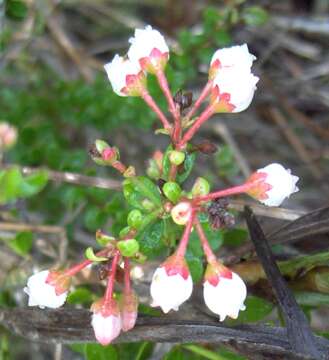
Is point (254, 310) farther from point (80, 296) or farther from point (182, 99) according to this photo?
point (182, 99)

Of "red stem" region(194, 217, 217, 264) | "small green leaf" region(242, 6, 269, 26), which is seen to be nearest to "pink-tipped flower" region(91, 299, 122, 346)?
"red stem" region(194, 217, 217, 264)

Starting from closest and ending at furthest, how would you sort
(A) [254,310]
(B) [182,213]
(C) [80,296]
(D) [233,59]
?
(B) [182,213] < (D) [233,59] < (A) [254,310] < (C) [80,296]

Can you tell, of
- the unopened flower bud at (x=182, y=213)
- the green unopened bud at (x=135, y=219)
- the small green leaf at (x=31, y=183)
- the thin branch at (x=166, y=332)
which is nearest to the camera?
the small green leaf at (x=31, y=183)

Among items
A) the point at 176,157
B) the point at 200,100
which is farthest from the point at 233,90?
the point at 176,157

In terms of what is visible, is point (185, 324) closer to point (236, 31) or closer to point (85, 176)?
point (85, 176)

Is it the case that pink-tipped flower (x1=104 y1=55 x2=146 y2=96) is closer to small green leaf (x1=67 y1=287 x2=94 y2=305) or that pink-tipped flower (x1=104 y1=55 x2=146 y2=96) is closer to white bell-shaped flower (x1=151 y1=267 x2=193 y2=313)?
white bell-shaped flower (x1=151 y1=267 x2=193 y2=313)

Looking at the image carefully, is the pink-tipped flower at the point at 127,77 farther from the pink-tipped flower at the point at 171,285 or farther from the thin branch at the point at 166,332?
the thin branch at the point at 166,332

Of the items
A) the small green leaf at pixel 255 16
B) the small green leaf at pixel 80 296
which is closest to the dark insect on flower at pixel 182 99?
the small green leaf at pixel 80 296

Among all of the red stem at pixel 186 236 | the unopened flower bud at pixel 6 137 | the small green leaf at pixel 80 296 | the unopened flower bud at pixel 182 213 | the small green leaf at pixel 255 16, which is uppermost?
the small green leaf at pixel 255 16
